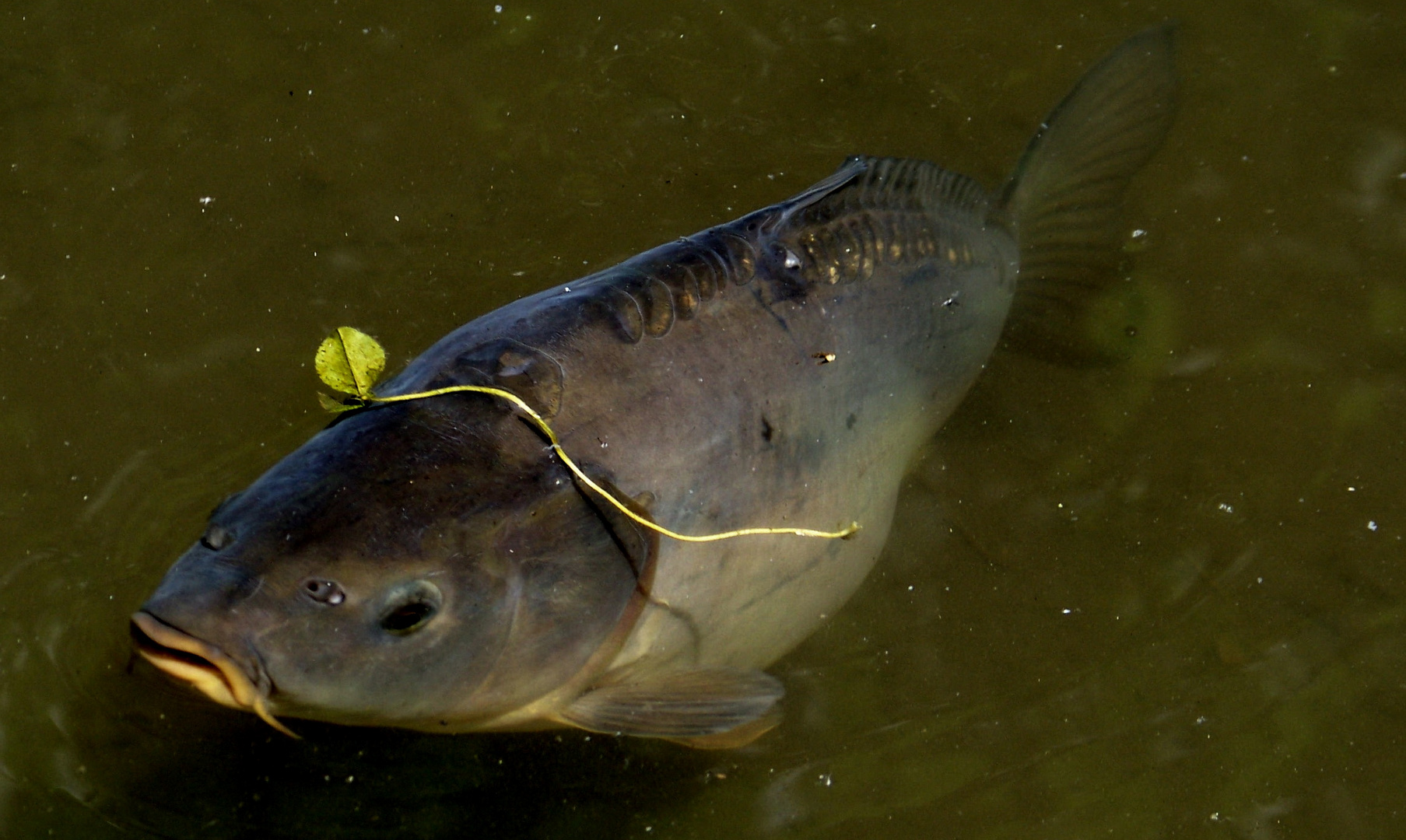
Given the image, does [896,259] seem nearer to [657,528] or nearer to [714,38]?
[657,528]

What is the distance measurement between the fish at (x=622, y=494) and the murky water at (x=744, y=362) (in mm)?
384

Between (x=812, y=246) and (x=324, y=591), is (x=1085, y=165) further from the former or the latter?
(x=324, y=591)

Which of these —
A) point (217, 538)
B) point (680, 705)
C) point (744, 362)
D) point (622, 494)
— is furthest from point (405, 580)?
point (744, 362)

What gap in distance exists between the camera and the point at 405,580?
85.1 inches

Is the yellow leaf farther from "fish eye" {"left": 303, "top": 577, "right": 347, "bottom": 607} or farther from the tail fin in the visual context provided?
the tail fin

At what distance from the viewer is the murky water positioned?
299cm

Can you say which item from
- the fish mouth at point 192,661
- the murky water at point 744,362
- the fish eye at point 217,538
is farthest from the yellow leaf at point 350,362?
the murky water at point 744,362

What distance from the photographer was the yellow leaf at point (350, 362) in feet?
7.80

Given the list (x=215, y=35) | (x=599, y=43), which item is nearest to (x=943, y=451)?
(x=599, y=43)

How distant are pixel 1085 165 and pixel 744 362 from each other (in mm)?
1582

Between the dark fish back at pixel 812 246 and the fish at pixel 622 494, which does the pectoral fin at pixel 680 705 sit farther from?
the dark fish back at pixel 812 246

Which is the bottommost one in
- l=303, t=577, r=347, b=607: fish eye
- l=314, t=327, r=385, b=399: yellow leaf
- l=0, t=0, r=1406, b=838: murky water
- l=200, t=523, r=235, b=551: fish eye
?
l=0, t=0, r=1406, b=838: murky water

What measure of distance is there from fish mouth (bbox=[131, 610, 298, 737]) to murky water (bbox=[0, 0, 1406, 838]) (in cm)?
85

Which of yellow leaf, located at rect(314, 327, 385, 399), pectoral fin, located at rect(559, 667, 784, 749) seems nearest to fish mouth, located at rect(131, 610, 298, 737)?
yellow leaf, located at rect(314, 327, 385, 399)
